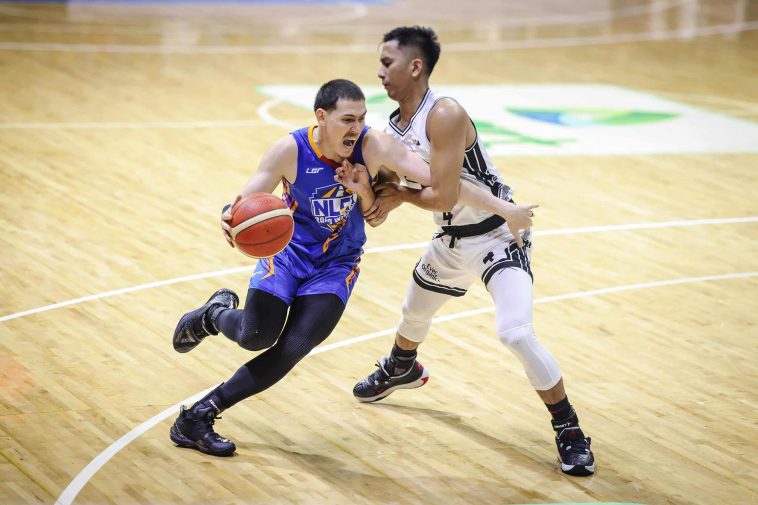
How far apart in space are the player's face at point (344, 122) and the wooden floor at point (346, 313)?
1.48 metres

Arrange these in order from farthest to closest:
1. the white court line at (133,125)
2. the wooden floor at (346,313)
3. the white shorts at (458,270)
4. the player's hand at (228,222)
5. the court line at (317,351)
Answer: the white court line at (133,125), the white shorts at (458,270), the wooden floor at (346,313), the player's hand at (228,222), the court line at (317,351)

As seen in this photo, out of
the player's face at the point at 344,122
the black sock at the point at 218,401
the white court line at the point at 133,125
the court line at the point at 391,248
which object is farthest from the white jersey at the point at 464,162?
the white court line at the point at 133,125

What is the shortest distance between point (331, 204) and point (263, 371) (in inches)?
33.1

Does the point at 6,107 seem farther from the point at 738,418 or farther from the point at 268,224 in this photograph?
the point at 738,418

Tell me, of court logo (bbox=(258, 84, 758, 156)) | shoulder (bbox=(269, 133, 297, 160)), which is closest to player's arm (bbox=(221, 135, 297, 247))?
shoulder (bbox=(269, 133, 297, 160))

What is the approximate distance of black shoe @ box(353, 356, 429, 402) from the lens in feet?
19.6

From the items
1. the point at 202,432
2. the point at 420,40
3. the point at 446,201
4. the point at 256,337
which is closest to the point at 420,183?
the point at 446,201

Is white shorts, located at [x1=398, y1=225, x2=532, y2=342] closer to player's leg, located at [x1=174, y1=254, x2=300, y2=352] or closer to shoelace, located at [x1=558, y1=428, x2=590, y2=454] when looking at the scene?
shoelace, located at [x1=558, y1=428, x2=590, y2=454]

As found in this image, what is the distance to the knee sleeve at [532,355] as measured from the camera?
5129 mm

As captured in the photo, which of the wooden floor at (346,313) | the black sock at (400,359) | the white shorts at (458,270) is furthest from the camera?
the black sock at (400,359)

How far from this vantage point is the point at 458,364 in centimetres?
658

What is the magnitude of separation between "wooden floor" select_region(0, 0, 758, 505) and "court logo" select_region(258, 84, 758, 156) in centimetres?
11

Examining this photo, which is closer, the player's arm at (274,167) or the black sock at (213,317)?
the player's arm at (274,167)

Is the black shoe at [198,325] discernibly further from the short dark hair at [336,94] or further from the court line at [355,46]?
the court line at [355,46]
